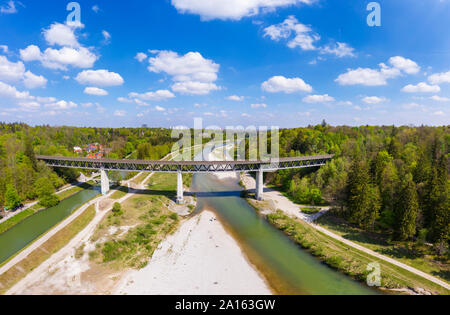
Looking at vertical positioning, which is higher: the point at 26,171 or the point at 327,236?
the point at 26,171

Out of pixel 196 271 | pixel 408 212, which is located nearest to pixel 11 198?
pixel 196 271

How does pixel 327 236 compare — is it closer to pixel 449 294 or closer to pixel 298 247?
pixel 298 247

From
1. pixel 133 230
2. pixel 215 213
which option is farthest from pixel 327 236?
pixel 133 230

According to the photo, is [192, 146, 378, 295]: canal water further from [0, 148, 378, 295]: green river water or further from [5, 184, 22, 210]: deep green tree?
[5, 184, 22, 210]: deep green tree

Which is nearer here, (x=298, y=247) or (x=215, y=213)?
(x=298, y=247)

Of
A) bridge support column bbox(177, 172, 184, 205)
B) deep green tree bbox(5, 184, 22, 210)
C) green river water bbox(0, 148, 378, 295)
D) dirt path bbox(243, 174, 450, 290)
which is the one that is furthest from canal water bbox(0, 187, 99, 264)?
dirt path bbox(243, 174, 450, 290)

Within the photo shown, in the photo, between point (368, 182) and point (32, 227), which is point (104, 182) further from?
point (368, 182)
